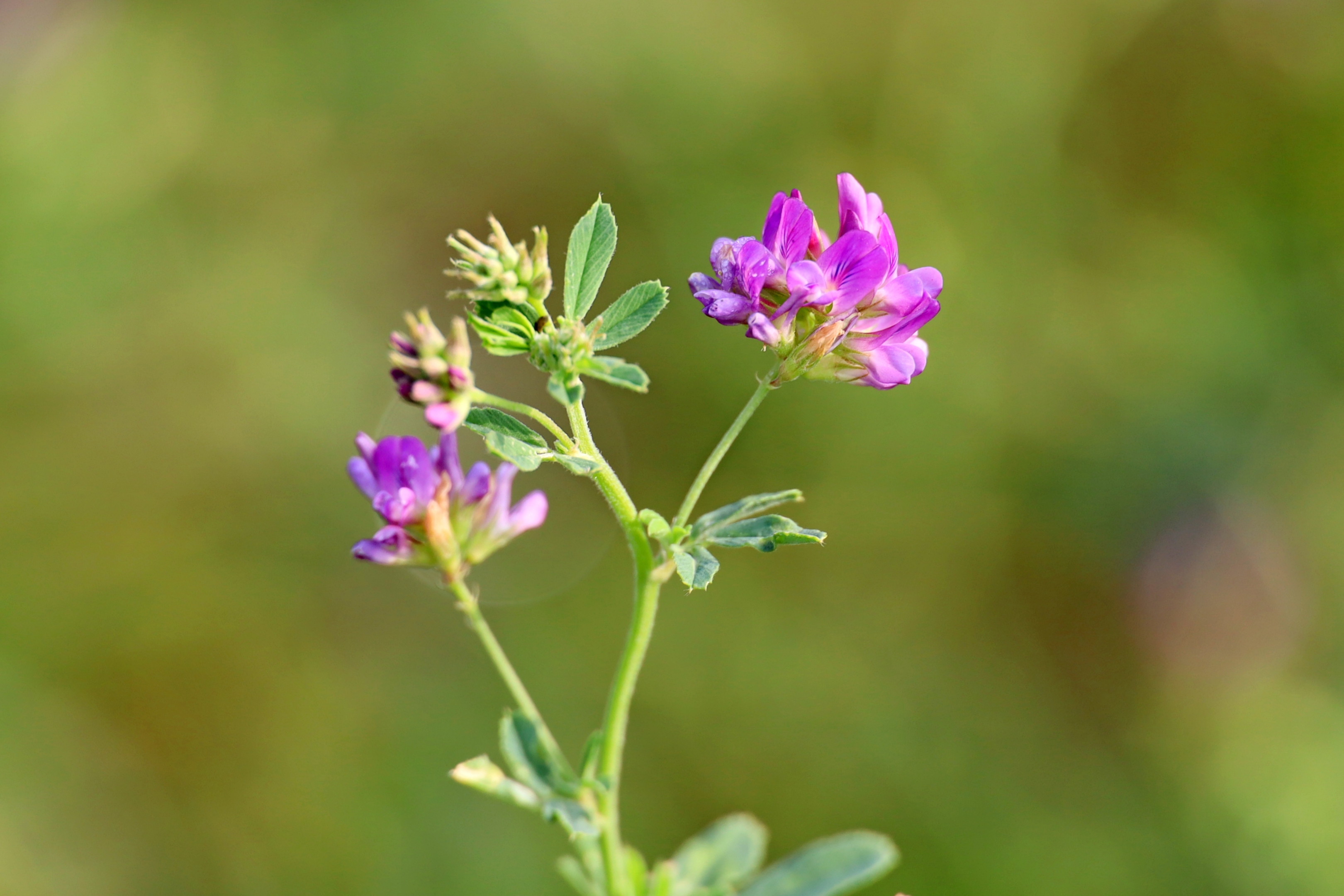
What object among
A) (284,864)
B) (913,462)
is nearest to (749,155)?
(913,462)

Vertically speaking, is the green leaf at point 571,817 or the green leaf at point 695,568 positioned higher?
the green leaf at point 695,568

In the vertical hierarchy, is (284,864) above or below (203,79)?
below

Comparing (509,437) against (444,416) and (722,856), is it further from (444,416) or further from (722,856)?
(722,856)

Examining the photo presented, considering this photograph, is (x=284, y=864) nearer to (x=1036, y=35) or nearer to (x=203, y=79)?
(x=203, y=79)

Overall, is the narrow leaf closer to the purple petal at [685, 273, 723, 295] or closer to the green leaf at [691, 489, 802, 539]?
the green leaf at [691, 489, 802, 539]

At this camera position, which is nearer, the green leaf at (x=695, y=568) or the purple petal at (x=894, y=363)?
the green leaf at (x=695, y=568)

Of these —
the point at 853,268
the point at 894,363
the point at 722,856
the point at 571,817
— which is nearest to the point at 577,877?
the point at 571,817

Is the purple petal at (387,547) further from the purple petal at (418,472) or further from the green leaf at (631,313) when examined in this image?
the green leaf at (631,313)

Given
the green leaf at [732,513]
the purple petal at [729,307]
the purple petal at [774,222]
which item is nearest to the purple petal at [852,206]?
the purple petal at [774,222]
